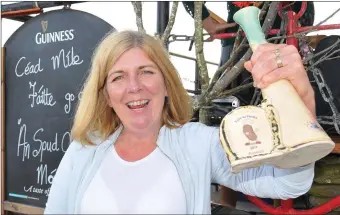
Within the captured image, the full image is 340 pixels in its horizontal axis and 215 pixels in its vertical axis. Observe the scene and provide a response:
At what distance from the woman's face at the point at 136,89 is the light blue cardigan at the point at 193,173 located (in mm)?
74

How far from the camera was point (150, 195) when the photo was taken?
917 mm

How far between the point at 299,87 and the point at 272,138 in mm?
116

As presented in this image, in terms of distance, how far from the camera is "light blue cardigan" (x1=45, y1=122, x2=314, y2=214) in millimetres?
830

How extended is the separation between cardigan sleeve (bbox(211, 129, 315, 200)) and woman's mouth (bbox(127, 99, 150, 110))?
192mm

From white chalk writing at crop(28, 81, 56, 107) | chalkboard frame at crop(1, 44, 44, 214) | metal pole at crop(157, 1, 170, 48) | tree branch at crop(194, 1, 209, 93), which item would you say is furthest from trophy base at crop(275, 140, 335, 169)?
chalkboard frame at crop(1, 44, 44, 214)

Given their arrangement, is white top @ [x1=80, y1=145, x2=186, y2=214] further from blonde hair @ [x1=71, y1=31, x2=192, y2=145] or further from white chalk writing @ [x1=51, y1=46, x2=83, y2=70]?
white chalk writing @ [x1=51, y1=46, x2=83, y2=70]

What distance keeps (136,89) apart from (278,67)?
37cm

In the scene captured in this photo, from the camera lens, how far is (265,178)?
2.76 feet

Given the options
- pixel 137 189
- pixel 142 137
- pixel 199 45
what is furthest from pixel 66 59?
pixel 137 189

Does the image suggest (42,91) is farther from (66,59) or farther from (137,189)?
(137,189)

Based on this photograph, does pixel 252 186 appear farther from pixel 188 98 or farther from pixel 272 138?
pixel 188 98

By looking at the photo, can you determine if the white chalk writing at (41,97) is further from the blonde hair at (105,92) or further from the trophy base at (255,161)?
the trophy base at (255,161)

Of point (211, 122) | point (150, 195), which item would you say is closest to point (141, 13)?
point (211, 122)

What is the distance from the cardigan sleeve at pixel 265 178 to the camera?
775 mm
